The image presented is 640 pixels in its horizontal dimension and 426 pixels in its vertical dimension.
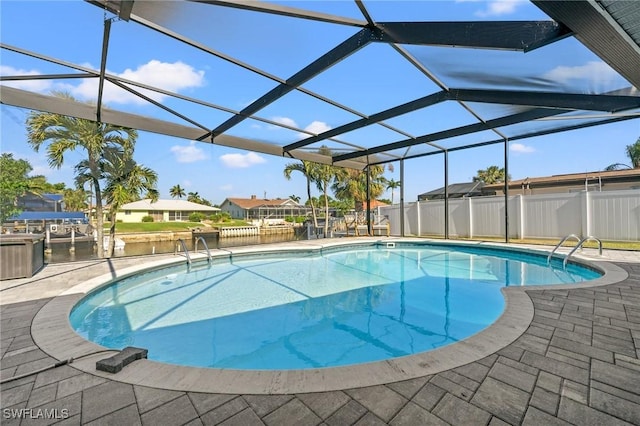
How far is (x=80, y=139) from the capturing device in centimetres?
988

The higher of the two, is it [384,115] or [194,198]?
[194,198]

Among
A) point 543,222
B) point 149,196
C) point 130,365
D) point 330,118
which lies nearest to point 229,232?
point 149,196

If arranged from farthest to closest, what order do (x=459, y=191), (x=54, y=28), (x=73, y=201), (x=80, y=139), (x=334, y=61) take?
(x=73, y=201) < (x=459, y=191) < (x=80, y=139) < (x=334, y=61) < (x=54, y=28)

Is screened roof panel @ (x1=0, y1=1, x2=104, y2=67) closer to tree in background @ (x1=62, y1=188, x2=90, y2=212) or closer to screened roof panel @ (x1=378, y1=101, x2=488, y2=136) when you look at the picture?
screened roof panel @ (x1=378, y1=101, x2=488, y2=136)

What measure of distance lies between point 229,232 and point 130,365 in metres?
25.9

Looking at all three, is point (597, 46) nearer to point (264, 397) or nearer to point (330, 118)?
point (264, 397)

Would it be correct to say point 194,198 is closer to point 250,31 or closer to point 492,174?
point 492,174

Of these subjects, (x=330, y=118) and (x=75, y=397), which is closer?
(x=75, y=397)

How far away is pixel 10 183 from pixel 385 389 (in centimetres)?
1479

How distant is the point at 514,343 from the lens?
8.57ft

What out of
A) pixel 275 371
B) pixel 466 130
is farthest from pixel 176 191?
pixel 275 371

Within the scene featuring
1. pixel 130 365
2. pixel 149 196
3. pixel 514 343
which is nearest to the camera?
pixel 130 365

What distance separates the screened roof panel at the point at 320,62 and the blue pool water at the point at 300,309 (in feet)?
12.1

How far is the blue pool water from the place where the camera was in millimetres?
3619
